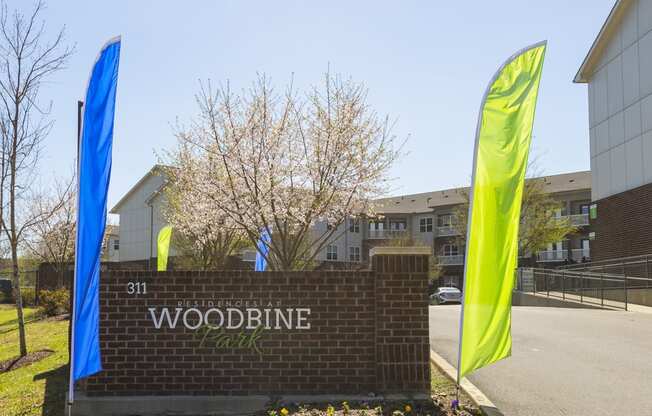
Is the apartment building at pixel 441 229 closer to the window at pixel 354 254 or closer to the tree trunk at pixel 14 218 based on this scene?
the window at pixel 354 254

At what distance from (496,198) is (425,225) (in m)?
56.5

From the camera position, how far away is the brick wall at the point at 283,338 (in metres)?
7.90

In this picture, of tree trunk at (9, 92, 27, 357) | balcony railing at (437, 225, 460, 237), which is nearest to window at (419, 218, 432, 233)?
balcony railing at (437, 225, 460, 237)

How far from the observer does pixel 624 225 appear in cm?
2739

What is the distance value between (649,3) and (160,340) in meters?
24.0

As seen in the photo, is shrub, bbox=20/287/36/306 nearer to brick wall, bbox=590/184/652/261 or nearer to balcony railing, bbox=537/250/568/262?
brick wall, bbox=590/184/652/261

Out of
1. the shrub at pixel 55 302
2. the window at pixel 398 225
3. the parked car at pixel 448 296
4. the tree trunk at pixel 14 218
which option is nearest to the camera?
the tree trunk at pixel 14 218

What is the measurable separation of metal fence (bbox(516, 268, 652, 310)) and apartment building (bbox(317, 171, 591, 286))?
21.7 m

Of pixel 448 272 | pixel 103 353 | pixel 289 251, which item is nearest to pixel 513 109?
pixel 103 353

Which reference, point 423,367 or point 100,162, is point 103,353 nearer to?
point 100,162

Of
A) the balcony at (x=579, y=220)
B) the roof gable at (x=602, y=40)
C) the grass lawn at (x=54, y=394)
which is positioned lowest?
the grass lawn at (x=54, y=394)

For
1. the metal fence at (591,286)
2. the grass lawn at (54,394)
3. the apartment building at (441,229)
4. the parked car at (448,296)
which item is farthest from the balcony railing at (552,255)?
the grass lawn at (54,394)

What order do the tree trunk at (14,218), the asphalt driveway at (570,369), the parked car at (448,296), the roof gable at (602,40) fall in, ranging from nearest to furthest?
the asphalt driveway at (570,369)
the tree trunk at (14,218)
the roof gable at (602,40)
the parked car at (448,296)

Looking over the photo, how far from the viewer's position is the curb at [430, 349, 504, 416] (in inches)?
280
